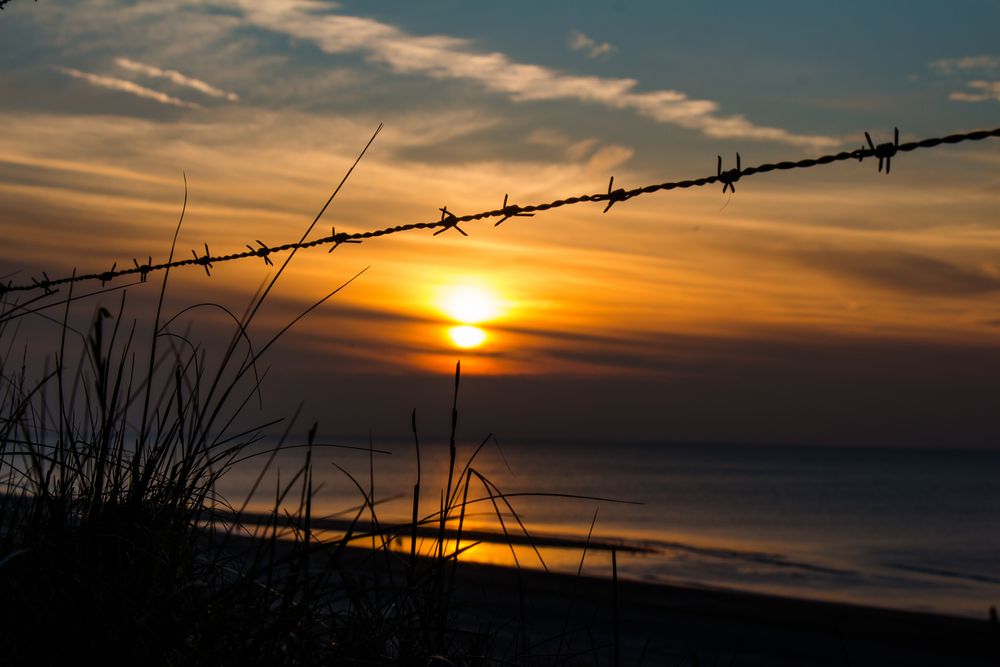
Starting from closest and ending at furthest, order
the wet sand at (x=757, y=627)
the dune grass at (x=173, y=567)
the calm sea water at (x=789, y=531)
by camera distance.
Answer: the dune grass at (x=173, y=567) → the wet sand at (x=757, y=627) → the calm sea water at (x=789, y=531)

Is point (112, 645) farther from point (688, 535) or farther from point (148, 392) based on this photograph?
point (688, 535)

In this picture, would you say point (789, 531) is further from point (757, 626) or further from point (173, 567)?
point (173, 567)

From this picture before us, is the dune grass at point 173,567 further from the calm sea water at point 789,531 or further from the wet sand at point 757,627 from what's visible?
the wet sand at point 757,627

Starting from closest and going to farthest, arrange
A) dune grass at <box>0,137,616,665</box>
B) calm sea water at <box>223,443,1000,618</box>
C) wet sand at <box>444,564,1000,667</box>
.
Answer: dune grass at <box>0,137,616,665</box>
wet sand at <box>444,564,1000,667</box>
calm sea water at <box>223,443,1000,618</box>

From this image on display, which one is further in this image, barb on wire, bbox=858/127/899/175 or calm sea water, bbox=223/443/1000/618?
calm sea water, bbox=223/443/1000/618

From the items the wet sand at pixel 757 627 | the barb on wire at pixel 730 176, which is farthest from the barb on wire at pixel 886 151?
the wet sand at pixel 757 627

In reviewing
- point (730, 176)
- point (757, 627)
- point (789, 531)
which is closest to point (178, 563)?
point (730, 176)

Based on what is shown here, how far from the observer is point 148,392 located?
1.84m

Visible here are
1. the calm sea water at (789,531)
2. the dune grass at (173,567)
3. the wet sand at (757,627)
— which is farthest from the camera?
the calm sea water at (789,531)

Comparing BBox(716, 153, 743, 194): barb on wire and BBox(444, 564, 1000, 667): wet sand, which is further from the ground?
BBox(716, 153, 743, 194): barb on wire

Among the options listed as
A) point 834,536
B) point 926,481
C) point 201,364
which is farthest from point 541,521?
point 926,481

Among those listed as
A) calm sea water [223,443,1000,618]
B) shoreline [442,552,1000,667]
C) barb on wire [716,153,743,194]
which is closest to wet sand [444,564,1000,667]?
shoreline [442,552,1000,667]

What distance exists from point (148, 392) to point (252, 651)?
70 centimetres

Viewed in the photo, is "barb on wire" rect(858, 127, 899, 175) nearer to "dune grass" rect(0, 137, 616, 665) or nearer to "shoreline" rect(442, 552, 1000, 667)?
"dune grass" rect(0, 137, 616, 665)
